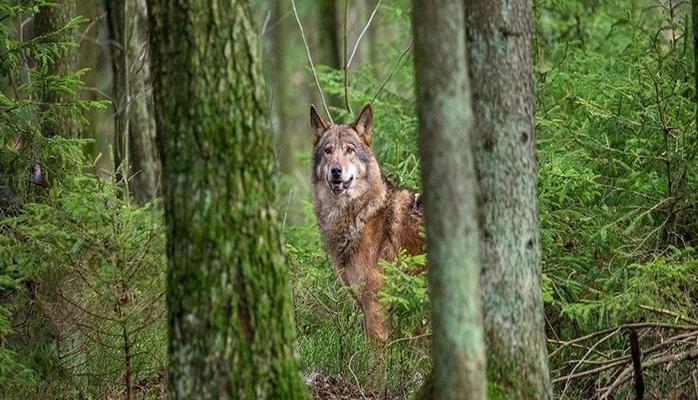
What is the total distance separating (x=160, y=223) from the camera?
25.0 feet

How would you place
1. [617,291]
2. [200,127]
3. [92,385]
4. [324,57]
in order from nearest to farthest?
[200,127], [92,385], [617,291], [324,57]

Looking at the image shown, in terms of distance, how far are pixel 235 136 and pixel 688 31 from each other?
5.79 meters

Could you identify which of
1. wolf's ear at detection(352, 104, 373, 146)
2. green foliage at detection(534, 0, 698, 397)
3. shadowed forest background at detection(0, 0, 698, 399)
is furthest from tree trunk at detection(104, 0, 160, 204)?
green foliage at detection(534, 0, 698, 397)

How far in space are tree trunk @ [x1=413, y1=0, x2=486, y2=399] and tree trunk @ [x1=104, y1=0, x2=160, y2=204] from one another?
26.0 feet

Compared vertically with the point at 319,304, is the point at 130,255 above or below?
above

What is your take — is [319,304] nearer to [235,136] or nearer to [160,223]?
[160,223]

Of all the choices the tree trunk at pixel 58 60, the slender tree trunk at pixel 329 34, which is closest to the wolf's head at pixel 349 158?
the tree trunk at pixel 58 60

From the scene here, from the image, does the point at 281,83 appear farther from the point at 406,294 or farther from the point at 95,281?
the point at 95,281

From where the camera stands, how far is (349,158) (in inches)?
440

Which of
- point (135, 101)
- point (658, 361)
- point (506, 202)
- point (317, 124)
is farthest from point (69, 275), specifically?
point (135, 101)

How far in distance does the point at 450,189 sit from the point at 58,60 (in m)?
7.04

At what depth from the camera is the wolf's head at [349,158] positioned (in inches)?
440

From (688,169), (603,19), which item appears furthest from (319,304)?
(603,19)

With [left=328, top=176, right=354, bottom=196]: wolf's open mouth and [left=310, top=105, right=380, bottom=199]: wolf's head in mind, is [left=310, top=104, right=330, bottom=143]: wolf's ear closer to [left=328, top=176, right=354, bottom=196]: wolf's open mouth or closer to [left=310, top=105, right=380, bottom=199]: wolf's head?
[left=310, top=105, right=380, bottom=199]: wolf's head
